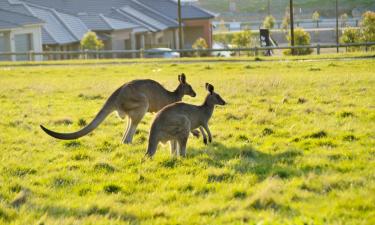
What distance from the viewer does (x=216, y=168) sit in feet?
28.9

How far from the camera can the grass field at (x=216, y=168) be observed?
6.88 m

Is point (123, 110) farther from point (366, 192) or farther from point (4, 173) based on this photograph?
point (366, 192)

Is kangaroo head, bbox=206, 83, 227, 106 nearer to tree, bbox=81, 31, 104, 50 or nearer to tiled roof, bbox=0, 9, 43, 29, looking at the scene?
tiled roof, bbox=0, 9, 43, 29

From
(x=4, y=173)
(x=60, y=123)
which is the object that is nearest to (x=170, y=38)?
(x=60, y=123)

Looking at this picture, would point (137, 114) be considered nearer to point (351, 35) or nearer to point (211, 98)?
point (211, 98)

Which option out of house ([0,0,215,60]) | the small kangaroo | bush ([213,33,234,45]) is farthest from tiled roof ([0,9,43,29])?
the small kangaroo

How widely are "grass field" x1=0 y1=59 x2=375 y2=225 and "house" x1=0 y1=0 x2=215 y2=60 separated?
135ft

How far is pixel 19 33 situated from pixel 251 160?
147 ft

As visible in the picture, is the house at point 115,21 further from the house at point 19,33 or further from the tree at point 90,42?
the tree at point 90,42

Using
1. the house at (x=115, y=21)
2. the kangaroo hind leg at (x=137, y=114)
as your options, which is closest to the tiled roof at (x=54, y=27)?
the house at (x=115, y=21)

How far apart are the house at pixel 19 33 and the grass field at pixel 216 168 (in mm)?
33282

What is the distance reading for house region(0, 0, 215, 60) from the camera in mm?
57969

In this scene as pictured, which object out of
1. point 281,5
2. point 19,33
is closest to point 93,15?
point 19,33

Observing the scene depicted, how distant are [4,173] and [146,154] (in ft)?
6.76
